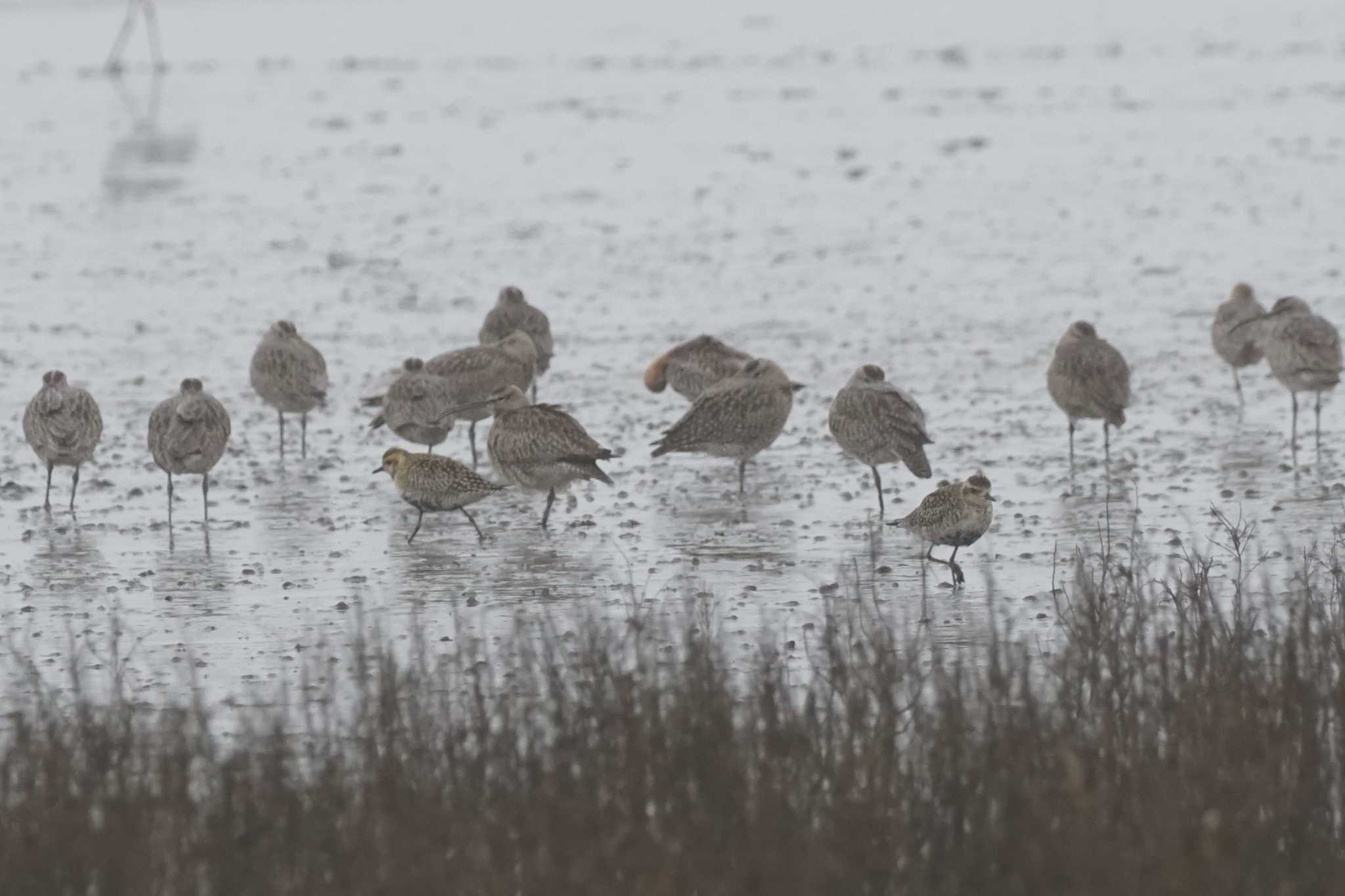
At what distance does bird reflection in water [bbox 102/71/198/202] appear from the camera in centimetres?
2742

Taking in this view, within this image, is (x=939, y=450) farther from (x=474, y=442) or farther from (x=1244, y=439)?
(x=474, y=442)

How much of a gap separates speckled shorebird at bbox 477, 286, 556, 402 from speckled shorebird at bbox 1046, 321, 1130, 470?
3.84 meters

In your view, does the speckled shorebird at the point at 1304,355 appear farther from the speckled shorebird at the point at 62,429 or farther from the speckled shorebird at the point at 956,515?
the speckled shorebird at the point at 62,429

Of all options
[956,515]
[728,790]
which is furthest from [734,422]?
[728,790]

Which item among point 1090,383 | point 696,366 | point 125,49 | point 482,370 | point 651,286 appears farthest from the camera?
point 125,49

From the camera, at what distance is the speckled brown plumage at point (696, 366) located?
14.8m

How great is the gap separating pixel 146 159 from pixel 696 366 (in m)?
17.2

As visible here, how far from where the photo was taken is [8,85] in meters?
39.8

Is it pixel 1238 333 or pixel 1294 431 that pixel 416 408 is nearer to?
pixel 1294 431

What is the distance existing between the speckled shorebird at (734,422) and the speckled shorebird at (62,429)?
3146 millimetres

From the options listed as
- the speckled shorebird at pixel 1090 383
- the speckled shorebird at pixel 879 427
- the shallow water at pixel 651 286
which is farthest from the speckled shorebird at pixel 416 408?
the speckled shorebird at pixel 1090 383

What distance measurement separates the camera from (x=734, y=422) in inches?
511

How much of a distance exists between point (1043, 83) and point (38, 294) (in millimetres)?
20379

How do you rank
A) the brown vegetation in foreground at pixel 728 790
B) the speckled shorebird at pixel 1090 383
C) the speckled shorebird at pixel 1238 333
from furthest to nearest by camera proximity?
1. the speckled shorebird at pixel 1238 333
2. the speckled shorebird at pixel 1090 383
3. the brown vegetation in foreground at pixel 728 790
